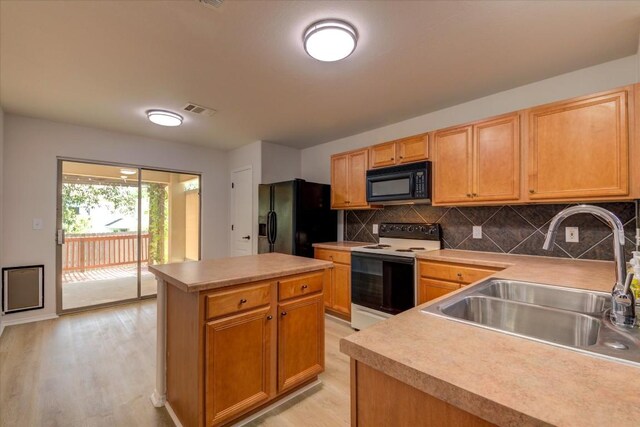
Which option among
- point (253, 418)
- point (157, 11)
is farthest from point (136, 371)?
point (157, 11)

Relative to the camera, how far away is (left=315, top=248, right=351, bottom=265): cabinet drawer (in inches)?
132

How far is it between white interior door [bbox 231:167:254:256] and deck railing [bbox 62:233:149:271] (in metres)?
1.34

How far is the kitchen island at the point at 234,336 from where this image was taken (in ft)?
5.00

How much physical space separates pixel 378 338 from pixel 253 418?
1420 mm

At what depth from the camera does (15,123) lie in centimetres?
335

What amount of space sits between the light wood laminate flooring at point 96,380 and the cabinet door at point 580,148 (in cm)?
222

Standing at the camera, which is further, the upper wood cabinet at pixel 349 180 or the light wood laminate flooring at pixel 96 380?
the upper wood cabinet at pixel 349 180

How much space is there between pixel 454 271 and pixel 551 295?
1.04 m

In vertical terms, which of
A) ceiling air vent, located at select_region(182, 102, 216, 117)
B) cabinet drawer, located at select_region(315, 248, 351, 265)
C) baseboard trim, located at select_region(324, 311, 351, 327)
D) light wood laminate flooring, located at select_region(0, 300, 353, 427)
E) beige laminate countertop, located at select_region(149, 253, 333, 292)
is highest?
ceiling air vent, located at select_region(182, 102, 216, 117)

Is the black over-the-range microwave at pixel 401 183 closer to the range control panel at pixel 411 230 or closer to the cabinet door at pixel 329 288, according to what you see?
the range control panel at pixel 411 230

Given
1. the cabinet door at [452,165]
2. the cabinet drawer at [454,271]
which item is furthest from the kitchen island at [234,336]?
the cabinet door at [452,165]

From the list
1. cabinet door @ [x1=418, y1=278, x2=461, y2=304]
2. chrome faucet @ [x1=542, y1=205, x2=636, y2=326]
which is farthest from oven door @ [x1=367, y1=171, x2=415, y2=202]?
chrome faucet @ [x1=542, y1=205, x2=636, y2=326]

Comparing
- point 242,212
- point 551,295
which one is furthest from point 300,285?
point 242,212

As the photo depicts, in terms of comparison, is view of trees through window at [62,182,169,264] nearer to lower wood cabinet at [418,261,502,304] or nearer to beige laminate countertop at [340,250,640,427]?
lower wood cabinet at [418,261,502,304]
